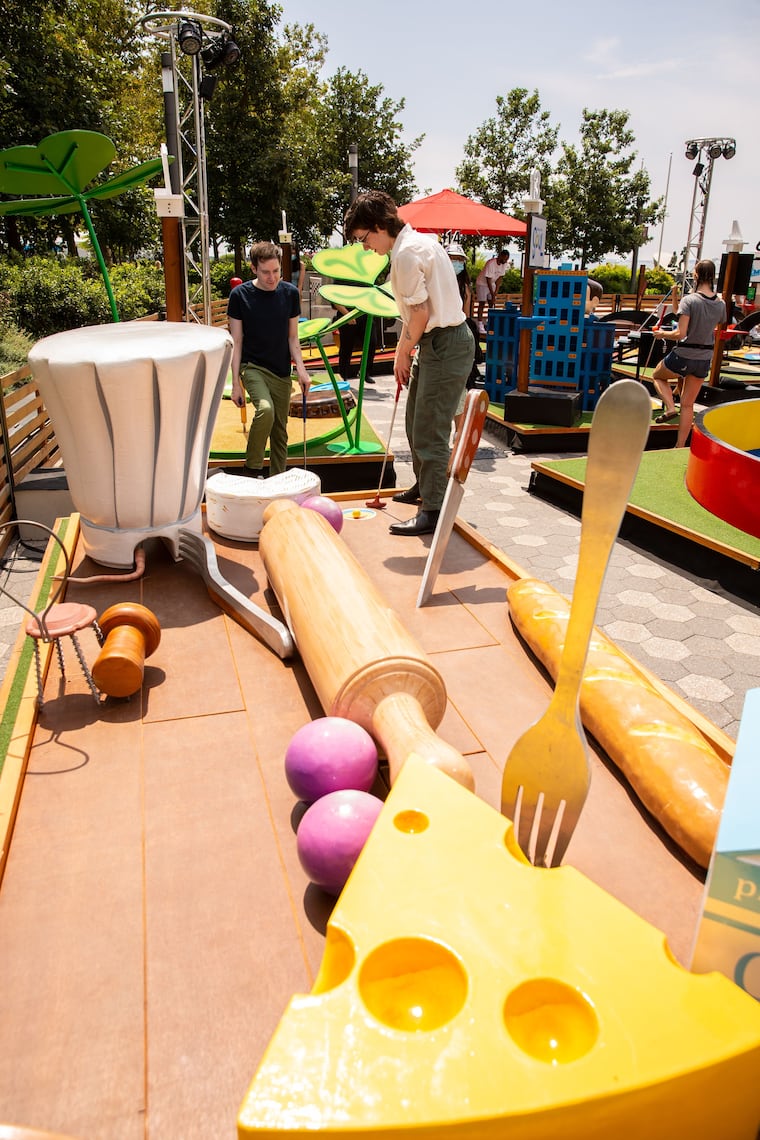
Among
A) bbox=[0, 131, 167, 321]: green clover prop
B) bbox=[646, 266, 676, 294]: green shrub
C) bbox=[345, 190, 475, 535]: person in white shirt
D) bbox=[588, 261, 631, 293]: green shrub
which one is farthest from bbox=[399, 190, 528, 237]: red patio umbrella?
bbox=[588, 261, 631, 293]: green shrub

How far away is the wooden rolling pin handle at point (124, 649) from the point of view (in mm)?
2283

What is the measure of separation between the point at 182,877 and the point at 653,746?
1185 millimetres

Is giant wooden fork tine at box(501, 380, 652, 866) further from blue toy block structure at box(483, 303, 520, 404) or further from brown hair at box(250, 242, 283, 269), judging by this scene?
blue toy block structure at box(483, 303, 520, 404)

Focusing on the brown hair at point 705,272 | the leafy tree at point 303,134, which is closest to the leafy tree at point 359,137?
the leafy tree at point 303,134

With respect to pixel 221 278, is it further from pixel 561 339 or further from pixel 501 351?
pixel 561 339

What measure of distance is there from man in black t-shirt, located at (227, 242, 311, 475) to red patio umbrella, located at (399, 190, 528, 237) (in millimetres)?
6463

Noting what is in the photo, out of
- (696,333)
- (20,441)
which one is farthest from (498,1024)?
(696,333)

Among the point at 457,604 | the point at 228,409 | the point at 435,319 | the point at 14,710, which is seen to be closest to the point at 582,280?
the point at 228,409

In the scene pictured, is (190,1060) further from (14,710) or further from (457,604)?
(457,604)

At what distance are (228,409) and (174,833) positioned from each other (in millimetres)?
7365

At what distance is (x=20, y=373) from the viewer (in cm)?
589

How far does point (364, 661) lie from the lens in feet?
Answer: 6.61

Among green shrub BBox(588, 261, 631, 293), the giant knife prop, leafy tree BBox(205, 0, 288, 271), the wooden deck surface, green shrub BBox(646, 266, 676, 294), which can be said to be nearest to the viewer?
the wooden deck surface

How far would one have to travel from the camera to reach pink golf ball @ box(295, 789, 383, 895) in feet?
5.13
